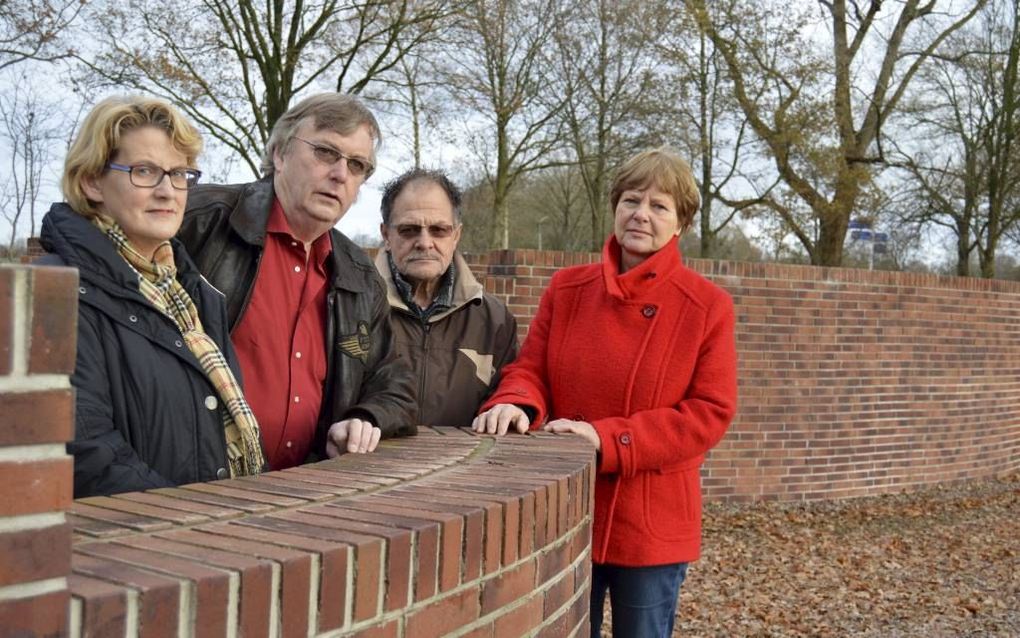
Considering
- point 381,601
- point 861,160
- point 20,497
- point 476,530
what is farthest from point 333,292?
point 861,160

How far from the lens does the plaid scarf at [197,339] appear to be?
2.32m

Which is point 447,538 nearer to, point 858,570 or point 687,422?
point 687,422

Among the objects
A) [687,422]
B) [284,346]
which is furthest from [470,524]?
[687,422]

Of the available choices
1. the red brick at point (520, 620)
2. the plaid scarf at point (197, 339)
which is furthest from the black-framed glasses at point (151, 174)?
the red brick at point (520, 620)

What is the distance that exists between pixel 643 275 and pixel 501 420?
0.59m

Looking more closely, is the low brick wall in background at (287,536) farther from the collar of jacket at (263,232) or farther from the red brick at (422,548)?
the collar of jacket at (263,232)

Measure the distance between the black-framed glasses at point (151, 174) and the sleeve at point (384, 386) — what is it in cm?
73

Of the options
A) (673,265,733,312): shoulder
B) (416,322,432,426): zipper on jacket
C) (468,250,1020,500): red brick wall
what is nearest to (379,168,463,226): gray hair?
(416,322,432,426): zipper on jacket

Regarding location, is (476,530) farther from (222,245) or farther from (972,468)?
(972,468)

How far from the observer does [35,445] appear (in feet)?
3.92

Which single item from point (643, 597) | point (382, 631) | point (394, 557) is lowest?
point (643, 597)

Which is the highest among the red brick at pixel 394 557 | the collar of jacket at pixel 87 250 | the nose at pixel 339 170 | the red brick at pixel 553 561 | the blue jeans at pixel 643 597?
the nose at pixel 339 170

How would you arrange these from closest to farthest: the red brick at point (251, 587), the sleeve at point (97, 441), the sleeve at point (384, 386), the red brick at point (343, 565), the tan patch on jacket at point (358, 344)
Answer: the red brick at point (251, 587)
the red brick at point (343, 565)
the sleeve at point (97, 441)
the sleeve at point (384, 386)
the tan patch on jacket at point (358, 344)

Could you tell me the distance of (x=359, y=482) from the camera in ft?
6.88
